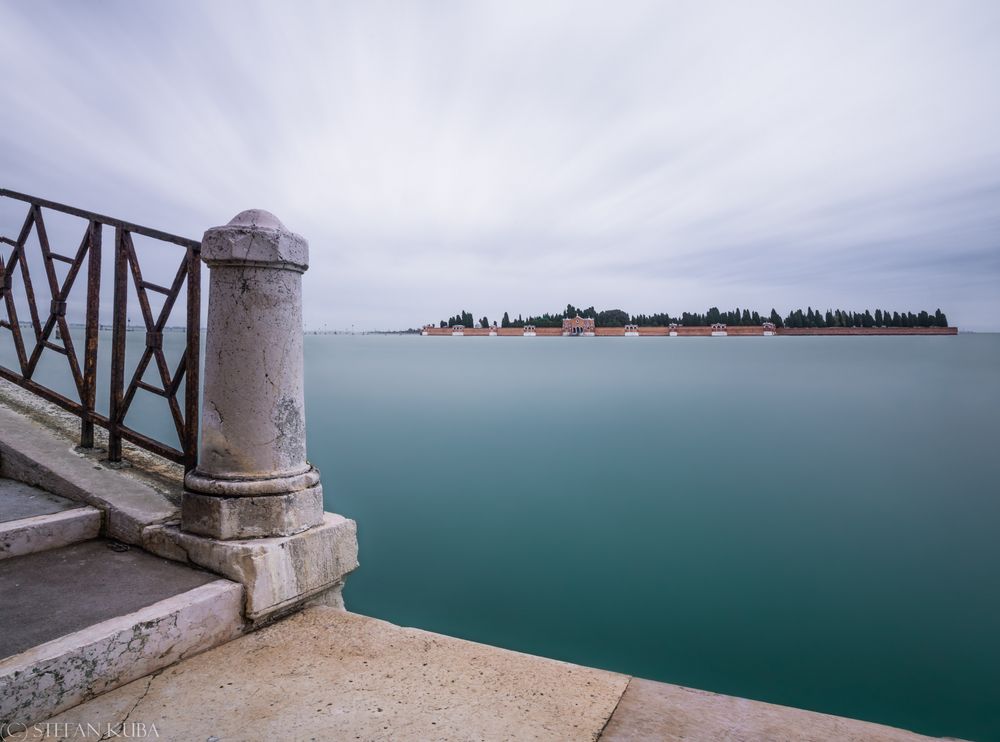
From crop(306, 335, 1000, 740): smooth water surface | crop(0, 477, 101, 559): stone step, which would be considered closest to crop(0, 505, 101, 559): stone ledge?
crop(0, 477, 101, 559): stone step

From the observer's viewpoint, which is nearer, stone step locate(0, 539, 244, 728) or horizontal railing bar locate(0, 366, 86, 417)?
stone step locate(0, 539, 244, 728)

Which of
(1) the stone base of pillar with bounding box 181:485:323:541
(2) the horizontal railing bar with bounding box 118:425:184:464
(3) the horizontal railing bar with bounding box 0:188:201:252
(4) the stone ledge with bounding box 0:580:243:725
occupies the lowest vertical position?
(4) the stone ledge with bounding box 0:580:243:725

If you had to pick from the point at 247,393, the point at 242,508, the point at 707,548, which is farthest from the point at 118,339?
the point at 707,548

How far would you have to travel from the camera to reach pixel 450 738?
1721 millimetres

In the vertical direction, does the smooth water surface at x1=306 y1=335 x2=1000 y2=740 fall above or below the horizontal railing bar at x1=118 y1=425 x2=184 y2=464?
below

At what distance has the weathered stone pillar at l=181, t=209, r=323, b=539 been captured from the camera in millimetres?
2607

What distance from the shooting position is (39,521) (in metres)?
2.70

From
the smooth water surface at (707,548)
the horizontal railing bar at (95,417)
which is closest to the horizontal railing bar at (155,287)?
the horizontal railing bar at (95,417)

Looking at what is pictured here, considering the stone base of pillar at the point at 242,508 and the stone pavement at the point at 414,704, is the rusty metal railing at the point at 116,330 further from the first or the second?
the stone pavement at the point at 414,704

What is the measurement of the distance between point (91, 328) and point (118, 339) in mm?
232

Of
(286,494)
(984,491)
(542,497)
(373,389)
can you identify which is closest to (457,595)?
(542,497)

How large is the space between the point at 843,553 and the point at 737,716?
8450 millimetres

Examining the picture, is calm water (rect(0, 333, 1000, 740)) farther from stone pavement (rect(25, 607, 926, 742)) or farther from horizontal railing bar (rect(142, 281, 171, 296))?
horizontal railing bar (rect(142, 281, 171, 296))

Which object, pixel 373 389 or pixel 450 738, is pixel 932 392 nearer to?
pixel 373 389
